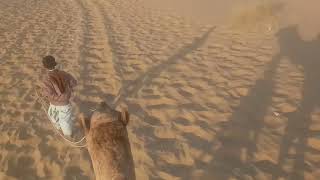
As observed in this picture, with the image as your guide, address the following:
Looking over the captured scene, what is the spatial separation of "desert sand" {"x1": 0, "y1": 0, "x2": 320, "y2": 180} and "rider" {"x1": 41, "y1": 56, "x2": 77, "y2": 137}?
2.17 ft

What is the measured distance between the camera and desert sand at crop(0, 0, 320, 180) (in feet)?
18.9

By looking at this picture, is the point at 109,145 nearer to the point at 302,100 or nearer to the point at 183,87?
the point at 183,87

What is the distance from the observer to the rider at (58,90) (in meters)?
5.39

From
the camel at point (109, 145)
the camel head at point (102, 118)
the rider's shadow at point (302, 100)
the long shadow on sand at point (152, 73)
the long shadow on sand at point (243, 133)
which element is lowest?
the long shadow on sand at point (152, 73)

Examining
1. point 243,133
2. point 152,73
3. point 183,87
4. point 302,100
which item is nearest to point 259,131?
point 243,133

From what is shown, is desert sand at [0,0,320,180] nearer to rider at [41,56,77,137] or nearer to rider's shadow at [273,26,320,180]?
rider's shadow at [273,26,320,180]

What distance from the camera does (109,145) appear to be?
337 centimetres

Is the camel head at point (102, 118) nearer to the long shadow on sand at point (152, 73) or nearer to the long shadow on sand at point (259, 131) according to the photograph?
the long shadow on sand at point (259, 131)

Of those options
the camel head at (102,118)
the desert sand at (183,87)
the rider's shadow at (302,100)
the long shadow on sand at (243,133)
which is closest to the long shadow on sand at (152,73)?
the desert sand at (183,87)

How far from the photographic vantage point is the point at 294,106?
283 inches

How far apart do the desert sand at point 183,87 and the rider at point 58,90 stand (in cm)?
66

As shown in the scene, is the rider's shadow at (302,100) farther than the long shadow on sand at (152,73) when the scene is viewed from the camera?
No

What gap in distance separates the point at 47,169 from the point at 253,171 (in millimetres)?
3085

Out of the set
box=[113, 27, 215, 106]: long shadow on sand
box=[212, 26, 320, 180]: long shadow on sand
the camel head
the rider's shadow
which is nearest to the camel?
the camel head
